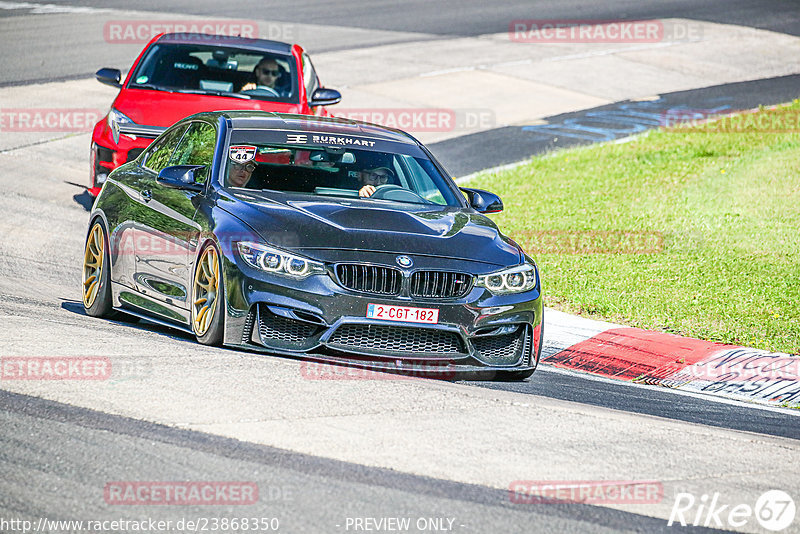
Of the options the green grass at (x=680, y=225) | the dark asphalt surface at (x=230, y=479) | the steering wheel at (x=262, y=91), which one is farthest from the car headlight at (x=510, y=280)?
the steering wheel at (x=262, y=91)

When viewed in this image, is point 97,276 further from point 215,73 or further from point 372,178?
point 215,73

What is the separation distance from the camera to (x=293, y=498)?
5.12 meters

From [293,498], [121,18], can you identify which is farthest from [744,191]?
[121,18]

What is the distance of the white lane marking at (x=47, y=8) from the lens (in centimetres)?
2836

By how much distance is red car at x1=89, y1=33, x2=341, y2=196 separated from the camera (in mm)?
13008

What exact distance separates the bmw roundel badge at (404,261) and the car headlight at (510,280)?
0.45 meters

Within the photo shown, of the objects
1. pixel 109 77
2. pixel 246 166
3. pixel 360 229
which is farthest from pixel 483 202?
pixel 109 77

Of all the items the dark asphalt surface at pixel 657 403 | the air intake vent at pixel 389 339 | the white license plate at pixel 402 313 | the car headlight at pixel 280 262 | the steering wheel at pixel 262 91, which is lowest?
the dark asphalt surface at pixel 657 403

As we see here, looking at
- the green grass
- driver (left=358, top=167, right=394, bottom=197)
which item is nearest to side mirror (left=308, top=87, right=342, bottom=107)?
the green grass

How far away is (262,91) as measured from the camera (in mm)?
14039

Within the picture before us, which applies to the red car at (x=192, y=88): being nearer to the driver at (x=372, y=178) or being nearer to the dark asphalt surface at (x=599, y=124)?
the dark asphalt surface at (x=599, y=124)

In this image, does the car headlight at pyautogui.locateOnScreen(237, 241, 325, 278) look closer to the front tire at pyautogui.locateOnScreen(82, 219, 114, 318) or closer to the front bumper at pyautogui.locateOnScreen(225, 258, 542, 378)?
the front bumper at pyautogui.locateOnScreen(225, 258, 542, 378)

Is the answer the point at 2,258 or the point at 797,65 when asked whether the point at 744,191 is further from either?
the point at 797,65

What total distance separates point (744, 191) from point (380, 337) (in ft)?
32.7
